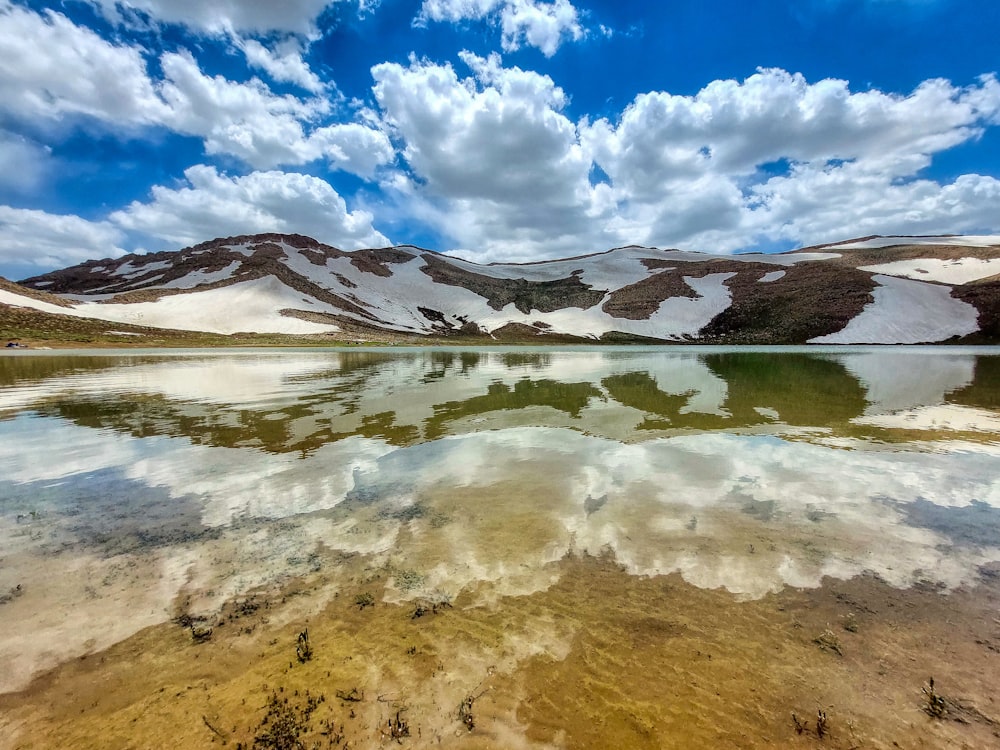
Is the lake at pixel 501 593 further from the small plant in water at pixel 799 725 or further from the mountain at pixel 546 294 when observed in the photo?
the mountain at pixel 546 294

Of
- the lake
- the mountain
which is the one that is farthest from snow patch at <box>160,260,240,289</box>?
the lake

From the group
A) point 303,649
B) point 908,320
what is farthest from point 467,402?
point 908,320

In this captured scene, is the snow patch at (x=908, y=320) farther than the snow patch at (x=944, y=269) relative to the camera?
No

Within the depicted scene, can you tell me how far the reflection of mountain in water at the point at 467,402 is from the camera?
14.1 metres

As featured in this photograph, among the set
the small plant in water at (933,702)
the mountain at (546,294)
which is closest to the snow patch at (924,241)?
the mountain at (546,294)

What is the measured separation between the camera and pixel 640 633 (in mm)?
4594

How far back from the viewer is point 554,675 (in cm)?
402

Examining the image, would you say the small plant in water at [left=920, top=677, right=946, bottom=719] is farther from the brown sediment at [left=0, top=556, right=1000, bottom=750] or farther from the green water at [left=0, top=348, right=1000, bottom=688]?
the green water at [left=0, top=348, right=1000, bottom=688]

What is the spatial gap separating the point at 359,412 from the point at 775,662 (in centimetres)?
1484

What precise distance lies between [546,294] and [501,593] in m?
125

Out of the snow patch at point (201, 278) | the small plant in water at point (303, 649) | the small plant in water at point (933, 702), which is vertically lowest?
the small plant in water at point (933, 702)

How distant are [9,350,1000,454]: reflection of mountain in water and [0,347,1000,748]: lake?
5.93ft

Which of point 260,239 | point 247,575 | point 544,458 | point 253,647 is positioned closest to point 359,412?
point 544,458

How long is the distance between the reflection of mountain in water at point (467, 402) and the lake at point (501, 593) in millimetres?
1808
